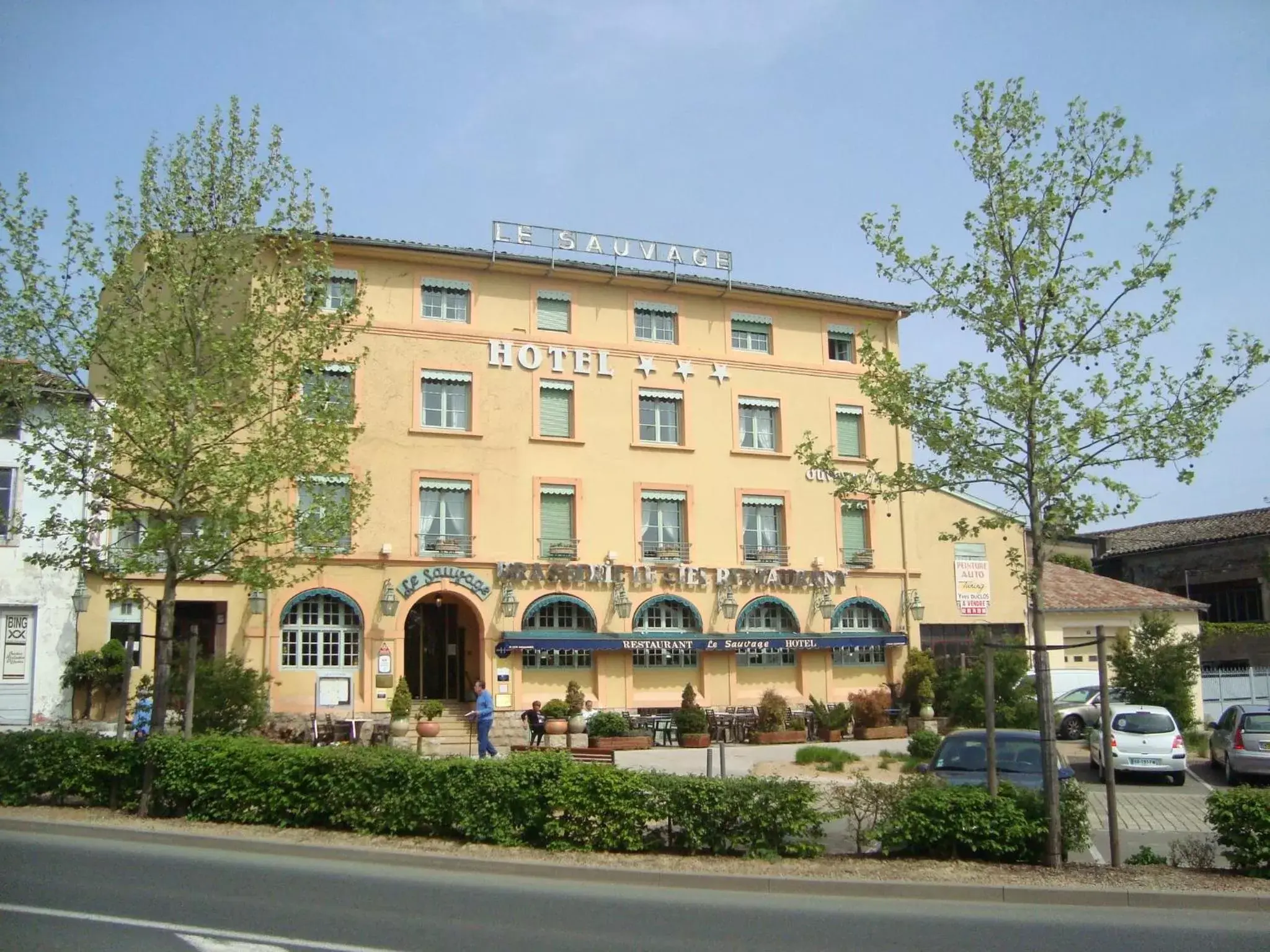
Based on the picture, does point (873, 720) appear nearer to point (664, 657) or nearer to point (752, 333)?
point (664, 657)

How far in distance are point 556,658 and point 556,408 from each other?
670cm

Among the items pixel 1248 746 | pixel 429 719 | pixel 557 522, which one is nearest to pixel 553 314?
pixel 557 522

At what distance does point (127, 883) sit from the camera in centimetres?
1045

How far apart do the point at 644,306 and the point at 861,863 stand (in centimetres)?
2285

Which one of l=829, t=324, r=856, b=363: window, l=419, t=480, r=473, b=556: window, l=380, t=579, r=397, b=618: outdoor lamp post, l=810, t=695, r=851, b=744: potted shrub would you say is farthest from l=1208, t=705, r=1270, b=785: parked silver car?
l=380, t=579, r=397, b=618: outdoor lamp post

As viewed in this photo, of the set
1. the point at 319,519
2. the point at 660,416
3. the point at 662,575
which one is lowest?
the point at 319,519

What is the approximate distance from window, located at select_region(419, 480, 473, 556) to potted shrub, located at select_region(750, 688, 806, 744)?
850 cm

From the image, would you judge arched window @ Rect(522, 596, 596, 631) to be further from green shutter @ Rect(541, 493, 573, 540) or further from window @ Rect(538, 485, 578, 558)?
green shutter @ Rect(541, 493, 573, 540)

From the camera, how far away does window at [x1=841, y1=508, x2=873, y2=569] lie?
110 feet

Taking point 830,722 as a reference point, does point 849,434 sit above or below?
above

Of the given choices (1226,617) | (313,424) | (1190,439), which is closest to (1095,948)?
(1190,439)

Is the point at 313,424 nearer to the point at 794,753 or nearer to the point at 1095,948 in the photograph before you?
the point at 1095,948

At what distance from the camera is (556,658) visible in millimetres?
29766

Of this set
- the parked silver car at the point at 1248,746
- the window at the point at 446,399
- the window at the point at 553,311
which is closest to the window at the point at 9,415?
the window at the point at 446,399
